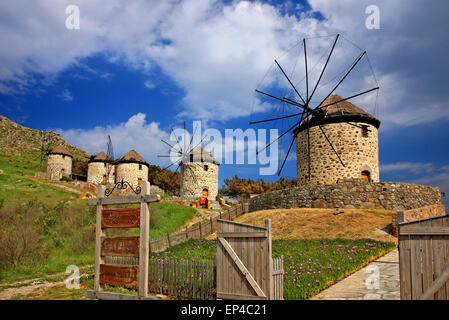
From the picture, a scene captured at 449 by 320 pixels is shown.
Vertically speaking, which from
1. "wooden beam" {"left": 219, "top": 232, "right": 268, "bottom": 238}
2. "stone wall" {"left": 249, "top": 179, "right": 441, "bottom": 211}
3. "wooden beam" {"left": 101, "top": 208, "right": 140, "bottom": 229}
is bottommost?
"wooden beam" {"left": 219, "top": 232, "right": 268, "bottom": 238}

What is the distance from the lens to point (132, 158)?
4628 cm

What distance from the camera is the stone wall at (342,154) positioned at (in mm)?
23078

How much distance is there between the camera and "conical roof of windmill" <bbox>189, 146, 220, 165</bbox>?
134 feet

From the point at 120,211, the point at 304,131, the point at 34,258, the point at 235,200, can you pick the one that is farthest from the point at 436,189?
the point at 235,200

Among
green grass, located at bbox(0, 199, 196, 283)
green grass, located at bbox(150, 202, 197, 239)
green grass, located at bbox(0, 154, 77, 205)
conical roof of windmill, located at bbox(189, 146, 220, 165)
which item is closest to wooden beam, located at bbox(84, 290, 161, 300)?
green grass, located at bbox(0, 199, 196, 283)

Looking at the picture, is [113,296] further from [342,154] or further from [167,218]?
[342,154]

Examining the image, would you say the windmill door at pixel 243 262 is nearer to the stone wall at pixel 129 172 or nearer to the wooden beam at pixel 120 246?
the wooden beam at pixel 120 246

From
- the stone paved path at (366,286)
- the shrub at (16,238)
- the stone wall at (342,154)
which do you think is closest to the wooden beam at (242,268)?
the stone paved path at (366,286)

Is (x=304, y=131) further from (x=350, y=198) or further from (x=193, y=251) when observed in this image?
(x=193, y=251)

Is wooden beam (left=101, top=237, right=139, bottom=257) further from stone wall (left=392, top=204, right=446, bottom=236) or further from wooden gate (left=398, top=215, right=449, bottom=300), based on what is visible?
stone wall (left=392, top=204, right=446, bottom=236)

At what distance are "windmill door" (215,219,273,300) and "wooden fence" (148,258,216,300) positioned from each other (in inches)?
21.0

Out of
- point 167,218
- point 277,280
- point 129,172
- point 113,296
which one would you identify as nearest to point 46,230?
point 167,218

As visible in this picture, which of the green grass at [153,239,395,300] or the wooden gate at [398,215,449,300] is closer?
the wooden gate at [398,215,449,300]
